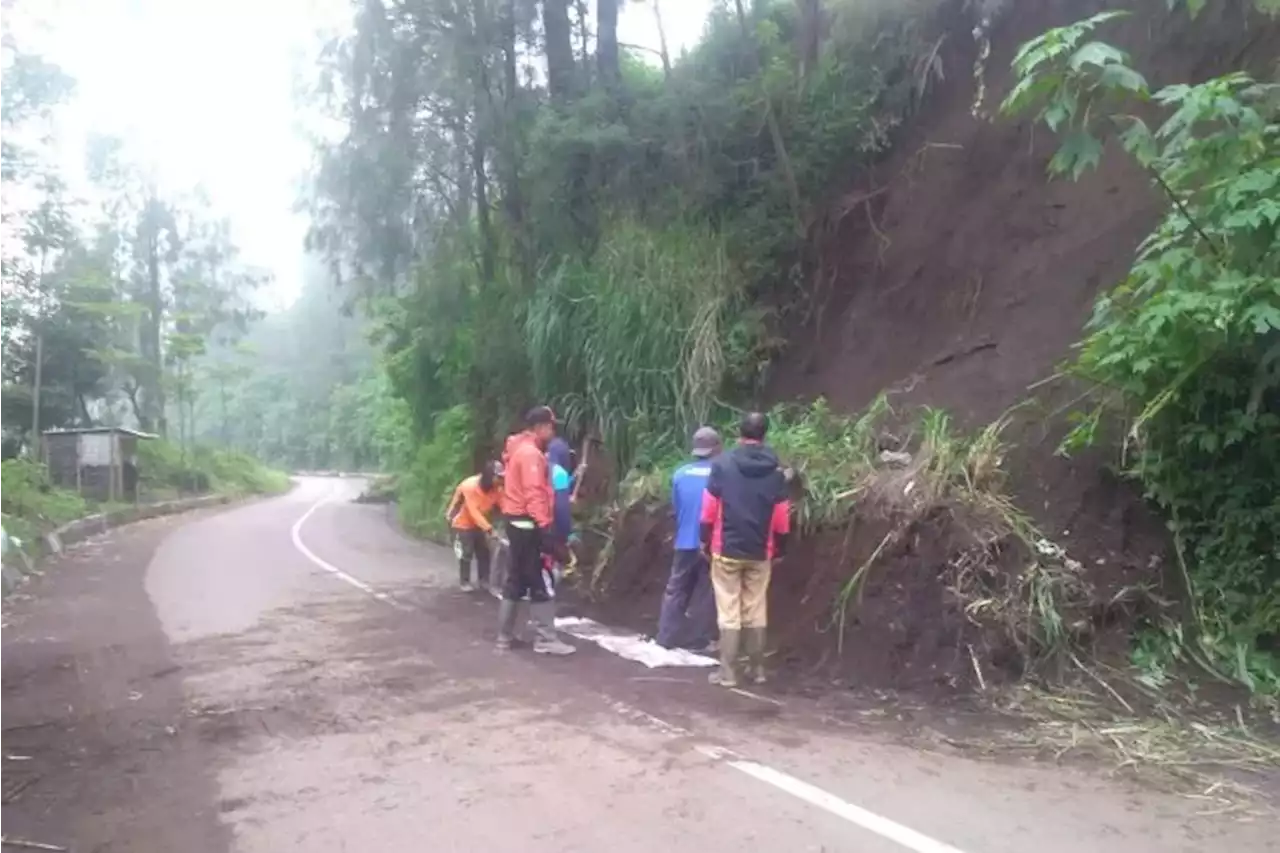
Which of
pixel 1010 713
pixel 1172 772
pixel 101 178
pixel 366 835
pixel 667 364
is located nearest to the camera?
pixel 366 835

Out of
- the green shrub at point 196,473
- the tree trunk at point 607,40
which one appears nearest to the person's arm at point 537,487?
the tree trunk at point 607,40

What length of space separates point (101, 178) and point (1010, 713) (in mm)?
45358

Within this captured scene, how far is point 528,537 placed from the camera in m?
9.72

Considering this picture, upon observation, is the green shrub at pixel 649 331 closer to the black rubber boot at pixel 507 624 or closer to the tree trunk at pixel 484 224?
the black rubber boot at pixel 507 624

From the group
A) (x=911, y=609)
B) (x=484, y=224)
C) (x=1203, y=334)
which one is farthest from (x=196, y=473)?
(x=1203, y=334)

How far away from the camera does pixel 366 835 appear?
534 centimetres

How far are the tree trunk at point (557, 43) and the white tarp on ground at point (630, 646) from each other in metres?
9.06

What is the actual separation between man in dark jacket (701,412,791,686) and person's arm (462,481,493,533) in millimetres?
5381

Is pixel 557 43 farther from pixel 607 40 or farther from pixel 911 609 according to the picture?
pixel 911 609

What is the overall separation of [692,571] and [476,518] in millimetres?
4386

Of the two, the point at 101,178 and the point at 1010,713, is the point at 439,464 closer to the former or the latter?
the point at 1010,713

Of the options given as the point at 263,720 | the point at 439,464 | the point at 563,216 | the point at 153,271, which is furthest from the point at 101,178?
the point at 263,720

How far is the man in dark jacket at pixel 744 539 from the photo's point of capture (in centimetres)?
838

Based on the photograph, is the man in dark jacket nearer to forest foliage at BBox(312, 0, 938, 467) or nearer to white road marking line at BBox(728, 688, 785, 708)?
white road marking line at BBox(728, 688, 785, 708)
